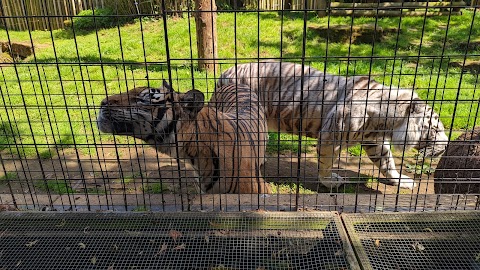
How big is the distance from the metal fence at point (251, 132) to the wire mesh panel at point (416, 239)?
0.16 meters

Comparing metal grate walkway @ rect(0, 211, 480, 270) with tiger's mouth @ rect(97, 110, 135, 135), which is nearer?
metal grate walkway @ rect(0, 211, 480, 270)

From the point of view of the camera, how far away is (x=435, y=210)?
293 cm

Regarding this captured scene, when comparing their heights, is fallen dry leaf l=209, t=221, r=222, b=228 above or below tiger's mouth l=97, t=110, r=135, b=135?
below

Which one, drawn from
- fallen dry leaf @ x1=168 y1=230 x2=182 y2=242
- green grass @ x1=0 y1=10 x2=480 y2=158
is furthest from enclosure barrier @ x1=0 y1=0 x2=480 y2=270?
green grass @ x1=0 y1=10 x2=480 y2=158

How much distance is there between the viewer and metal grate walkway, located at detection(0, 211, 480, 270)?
2451mm

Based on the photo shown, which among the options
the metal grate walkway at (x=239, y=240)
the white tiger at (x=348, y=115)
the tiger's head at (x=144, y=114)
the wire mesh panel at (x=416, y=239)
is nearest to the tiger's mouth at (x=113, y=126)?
the tiger's head at (x=144, y=114)

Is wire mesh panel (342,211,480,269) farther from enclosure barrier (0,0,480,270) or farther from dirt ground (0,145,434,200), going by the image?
dirt ground (0,145,434,200)

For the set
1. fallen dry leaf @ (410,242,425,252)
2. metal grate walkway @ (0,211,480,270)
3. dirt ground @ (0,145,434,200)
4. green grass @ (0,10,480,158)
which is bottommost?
dirt ground @ (0,145,434,200)

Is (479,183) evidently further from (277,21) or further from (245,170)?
(277,21)

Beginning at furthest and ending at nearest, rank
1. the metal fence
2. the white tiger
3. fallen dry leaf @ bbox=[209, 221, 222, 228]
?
the white tiger → the metal fence → fallen dry leaf @ bbox=[209, 221, 222, 228]

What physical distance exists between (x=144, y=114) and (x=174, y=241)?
3.69 feet

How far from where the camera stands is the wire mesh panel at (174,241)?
8.06ft

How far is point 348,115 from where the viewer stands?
432 cm

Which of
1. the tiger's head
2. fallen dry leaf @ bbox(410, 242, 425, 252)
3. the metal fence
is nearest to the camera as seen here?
fallen dry leaf @ bbox(410, 242, 425, 252)
